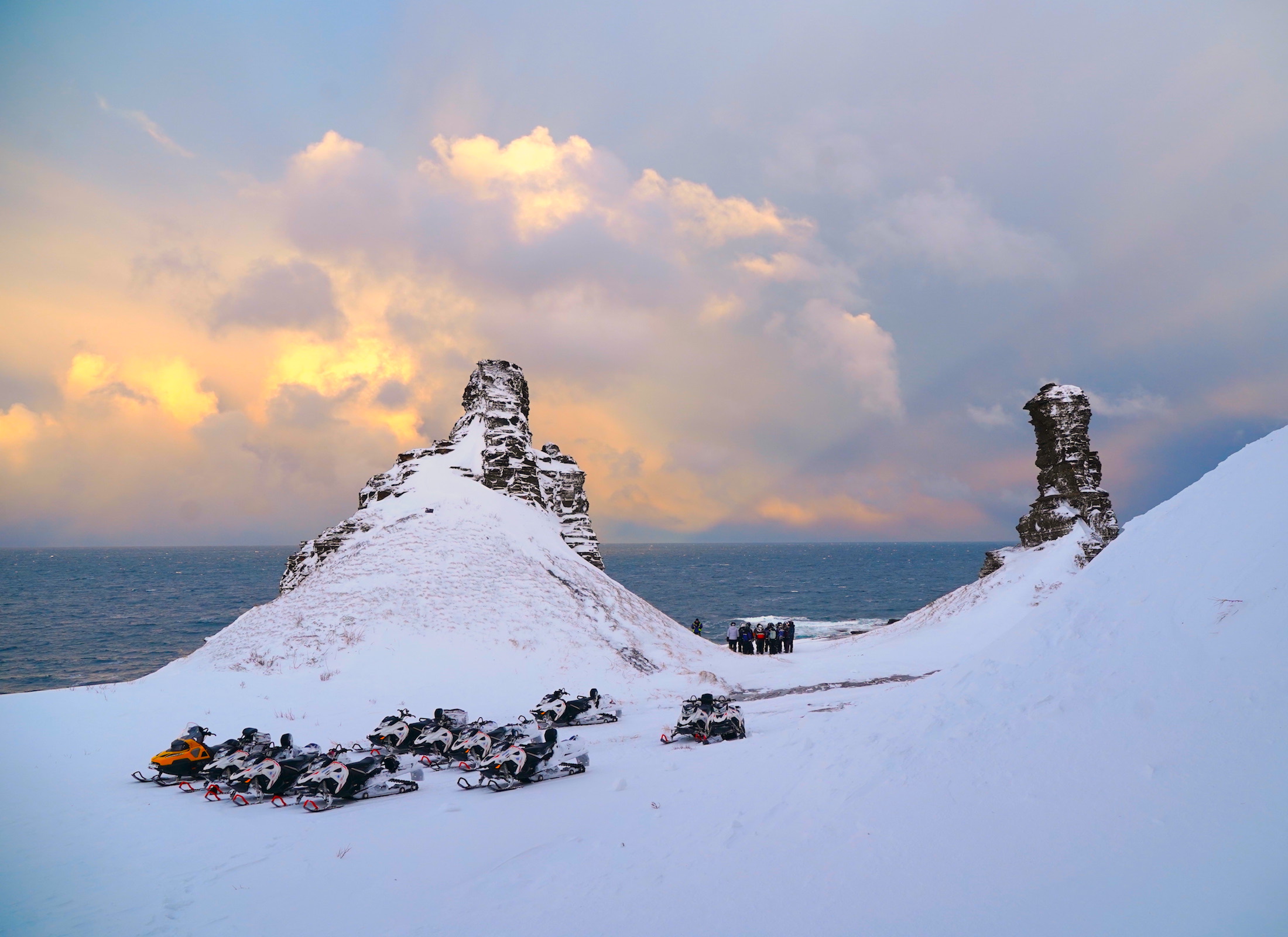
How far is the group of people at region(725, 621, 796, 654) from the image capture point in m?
40.0

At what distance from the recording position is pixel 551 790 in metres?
12.6

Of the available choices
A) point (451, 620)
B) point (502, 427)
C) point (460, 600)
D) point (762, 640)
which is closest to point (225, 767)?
point (451, 620)

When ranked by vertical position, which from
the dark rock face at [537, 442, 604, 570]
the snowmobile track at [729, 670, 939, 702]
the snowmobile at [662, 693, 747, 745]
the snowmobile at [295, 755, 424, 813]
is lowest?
the snowmobile track at [729, 670, 939, 702]

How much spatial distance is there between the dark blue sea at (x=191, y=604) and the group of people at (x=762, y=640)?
18.7 meters

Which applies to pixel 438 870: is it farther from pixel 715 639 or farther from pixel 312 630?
pixel 715 639

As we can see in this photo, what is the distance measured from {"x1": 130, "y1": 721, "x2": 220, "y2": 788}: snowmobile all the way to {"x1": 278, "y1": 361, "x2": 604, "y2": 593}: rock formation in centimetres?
2545

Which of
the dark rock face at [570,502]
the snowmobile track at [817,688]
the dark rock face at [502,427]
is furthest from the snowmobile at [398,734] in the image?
the dark rock face at [570,502]

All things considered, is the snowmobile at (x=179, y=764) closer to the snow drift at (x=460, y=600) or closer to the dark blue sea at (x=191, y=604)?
the snow drift at (x=460, y=600)

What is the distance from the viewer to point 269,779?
1309 cm

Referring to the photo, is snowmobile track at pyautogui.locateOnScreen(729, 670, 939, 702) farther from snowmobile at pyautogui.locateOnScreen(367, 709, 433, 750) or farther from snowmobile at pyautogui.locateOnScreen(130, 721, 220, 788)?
snowmobile at pyautogui.locateOnScreen(130, 721, 220, 788)

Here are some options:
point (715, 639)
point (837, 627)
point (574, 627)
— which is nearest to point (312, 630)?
point (574, 627)

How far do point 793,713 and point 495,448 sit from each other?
3307 cm

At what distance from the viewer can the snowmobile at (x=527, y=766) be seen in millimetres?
13125

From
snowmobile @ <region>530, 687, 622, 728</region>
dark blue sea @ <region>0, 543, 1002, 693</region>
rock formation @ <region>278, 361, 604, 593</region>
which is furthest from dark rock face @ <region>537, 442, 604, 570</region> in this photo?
snowmobile @ <region>530, 687, 622, 728</region>
